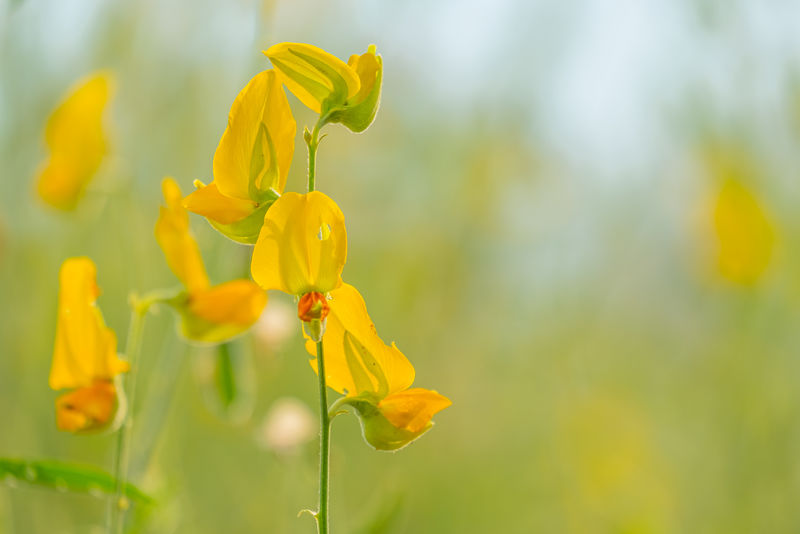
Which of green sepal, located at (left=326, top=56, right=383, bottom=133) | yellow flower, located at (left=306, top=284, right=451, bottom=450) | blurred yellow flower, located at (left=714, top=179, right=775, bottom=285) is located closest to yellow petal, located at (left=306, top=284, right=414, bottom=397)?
yellow flower, located at (left=306, top=284, right=451, bottom=450)

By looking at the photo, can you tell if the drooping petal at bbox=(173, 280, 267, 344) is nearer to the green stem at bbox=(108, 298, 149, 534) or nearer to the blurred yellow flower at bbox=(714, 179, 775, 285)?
the green stem at bbox=(108, 298, 149, 534)

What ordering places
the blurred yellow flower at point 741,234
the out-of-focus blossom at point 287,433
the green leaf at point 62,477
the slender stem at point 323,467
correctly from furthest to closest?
the blurred yellow flower at point 741,234 → the out-of-focus blossom at point 287,433 → the green leaf at point 62,477 → the slender stem at point 323,467

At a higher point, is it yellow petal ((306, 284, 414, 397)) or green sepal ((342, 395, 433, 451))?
yellow petal ((306, 284, 414, 397))

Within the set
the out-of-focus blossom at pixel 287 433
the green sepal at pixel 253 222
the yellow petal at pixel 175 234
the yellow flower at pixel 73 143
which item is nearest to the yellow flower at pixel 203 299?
the yellow petal at pixel 175 234

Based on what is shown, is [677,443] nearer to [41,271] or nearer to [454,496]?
[454,496]

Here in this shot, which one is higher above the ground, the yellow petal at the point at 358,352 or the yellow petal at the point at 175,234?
the yellow petal at the point at 175,234

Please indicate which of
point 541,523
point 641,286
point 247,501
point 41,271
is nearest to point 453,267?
point 541,523

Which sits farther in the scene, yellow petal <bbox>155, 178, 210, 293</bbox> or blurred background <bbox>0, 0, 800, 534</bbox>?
blurred background <bbox>0, 0, 800, 534</bbox>

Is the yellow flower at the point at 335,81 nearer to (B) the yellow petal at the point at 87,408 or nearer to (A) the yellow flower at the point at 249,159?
(A) the yellow flower at the point at 249,159
